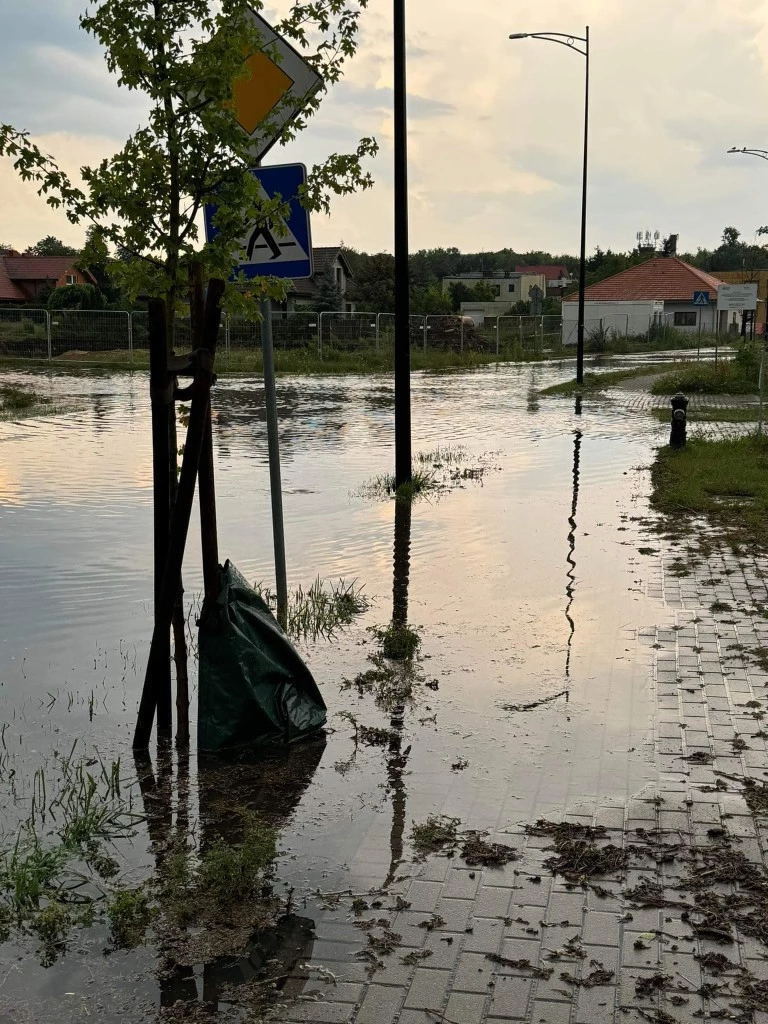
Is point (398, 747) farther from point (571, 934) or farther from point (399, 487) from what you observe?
point (399, 487)

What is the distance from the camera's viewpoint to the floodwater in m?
4.68

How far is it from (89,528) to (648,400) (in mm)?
20611

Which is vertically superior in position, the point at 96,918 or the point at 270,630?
the point at 270,630

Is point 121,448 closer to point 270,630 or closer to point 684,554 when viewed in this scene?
point 684,554

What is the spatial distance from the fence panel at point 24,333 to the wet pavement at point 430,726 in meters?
32.5

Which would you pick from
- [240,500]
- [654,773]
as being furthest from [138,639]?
[240,500]

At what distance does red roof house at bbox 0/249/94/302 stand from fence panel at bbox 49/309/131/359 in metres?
30.5

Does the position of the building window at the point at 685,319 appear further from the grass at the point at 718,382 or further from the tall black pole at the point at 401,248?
the tall black pole at the point at 401,248

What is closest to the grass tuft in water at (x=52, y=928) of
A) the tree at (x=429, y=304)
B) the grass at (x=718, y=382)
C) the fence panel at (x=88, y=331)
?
the grass at (x=718, y=382)

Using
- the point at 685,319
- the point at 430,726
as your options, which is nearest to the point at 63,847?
the point at 430,726

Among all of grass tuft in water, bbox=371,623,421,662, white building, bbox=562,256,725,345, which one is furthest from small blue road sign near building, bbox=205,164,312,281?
white building, bbox=562,256,725,345

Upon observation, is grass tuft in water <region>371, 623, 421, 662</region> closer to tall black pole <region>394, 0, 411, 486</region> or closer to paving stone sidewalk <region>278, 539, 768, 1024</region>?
paving stone sidewalk <region>278, 539, 768, 1024</region>

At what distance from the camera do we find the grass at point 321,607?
7945 mm

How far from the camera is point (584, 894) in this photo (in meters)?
4.15
